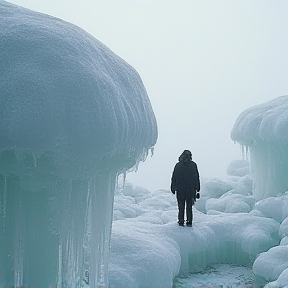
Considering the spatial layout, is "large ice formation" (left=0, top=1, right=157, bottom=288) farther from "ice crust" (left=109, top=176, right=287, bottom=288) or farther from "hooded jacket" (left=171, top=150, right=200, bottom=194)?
"hooded jacket" (left=171, top=150, right=200, bottom=194)

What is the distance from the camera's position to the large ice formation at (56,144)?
328 cm

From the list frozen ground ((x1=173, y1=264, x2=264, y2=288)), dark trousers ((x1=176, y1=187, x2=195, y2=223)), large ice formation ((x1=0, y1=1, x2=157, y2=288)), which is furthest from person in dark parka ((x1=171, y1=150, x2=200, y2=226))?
large ice formation ((x1=0, y1=1, x2=157, y2=288))

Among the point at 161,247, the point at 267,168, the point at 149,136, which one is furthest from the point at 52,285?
the point at 267,168

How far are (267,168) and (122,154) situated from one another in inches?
282

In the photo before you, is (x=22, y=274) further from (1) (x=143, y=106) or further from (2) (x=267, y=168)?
(2) (x=267, y=168)

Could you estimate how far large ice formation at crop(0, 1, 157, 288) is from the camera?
328 centimetres

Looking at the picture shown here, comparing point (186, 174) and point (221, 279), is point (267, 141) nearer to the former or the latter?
point (186, 174)

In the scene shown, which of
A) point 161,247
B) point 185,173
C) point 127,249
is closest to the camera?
point 127,249

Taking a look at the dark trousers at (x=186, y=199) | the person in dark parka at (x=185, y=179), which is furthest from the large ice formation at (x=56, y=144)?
the dark trousers at (x=186, y=199)

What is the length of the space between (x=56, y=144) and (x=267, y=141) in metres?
7.90

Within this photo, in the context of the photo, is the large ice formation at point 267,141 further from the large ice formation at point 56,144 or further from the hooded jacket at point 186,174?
the large ice formation at point 56,144

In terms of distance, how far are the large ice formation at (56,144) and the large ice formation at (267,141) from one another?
6.16m

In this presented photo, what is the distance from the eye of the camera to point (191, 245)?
6.47 m

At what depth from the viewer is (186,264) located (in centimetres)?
640
